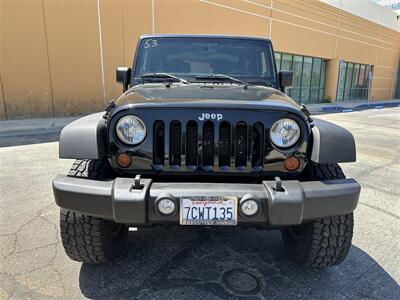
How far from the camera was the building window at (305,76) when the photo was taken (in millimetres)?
18562

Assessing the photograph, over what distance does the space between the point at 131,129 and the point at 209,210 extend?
0.74m

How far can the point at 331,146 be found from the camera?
2.08 metres

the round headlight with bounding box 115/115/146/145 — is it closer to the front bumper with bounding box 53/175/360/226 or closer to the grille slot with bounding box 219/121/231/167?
the front bumper with bounding box 53/175/360/226

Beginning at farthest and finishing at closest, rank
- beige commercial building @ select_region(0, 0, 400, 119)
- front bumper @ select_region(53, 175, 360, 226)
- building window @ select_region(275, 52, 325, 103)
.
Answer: building window @ select_region(275, 52, 325, 103), beige commercial building @ select_region(0, 0, 400, 119), front bumper @ select_region(53, 175, 360, 226)

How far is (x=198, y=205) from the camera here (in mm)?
1871

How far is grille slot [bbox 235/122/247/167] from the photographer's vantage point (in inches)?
83.8

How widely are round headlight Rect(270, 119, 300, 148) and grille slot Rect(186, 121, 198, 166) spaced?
0.51 meters

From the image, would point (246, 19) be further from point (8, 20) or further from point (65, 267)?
point (65, 267)

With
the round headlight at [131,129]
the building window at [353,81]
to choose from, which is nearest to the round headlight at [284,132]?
the round headlight at [131,129]

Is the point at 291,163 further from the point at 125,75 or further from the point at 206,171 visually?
the point at 125,75

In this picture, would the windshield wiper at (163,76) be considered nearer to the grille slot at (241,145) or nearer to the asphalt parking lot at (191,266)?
the grille slot at (241,145)

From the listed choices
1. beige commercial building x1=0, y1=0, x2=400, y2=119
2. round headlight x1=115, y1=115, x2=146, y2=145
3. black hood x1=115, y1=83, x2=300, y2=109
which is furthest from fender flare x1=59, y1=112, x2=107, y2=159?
beige commercial building x1=0, y1=0, x2=400, y2=119

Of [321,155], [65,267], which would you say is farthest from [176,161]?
[65,267]

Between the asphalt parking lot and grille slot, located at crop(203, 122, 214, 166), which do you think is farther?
the asphalt parking lot
